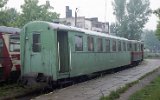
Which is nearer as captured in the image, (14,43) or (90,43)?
(14,43)

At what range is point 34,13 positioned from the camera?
50719 mm

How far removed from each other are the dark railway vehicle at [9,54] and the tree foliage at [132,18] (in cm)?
5334

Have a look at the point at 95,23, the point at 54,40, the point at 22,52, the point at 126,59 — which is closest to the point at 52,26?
the point at 54,40

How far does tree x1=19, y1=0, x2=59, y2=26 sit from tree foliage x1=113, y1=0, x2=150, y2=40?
23.1 m

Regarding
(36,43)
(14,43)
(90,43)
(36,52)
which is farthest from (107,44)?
(36,52)

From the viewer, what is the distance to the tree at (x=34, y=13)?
1993 inches

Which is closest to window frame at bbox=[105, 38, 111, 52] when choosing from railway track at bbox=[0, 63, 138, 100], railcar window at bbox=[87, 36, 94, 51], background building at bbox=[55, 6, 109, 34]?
railcar window at bbox=[87, 36, 94, 51]

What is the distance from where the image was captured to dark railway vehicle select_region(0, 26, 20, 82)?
17.9m

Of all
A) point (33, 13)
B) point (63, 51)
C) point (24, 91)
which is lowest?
point (24, 91)

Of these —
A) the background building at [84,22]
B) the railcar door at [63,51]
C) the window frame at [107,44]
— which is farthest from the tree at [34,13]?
the railcar door at [63,51]

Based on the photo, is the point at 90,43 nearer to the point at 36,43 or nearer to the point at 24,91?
the point at 36,43

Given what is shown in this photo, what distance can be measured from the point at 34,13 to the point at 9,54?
32829 mm

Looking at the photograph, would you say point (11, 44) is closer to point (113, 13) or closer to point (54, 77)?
point (54, 77)

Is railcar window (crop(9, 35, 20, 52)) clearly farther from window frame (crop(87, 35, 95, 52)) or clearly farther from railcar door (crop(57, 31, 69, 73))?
window frame (crop(87, 35, 95, 52))
